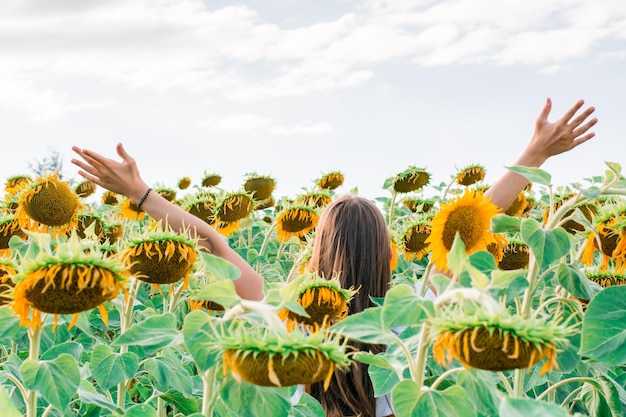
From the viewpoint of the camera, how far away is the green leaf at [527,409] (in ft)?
3.25

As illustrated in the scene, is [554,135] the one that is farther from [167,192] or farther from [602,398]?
[167,192]

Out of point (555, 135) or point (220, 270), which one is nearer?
point (220, 270)

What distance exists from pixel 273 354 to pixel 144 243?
89 centimetres

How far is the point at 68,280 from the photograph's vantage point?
1305mm

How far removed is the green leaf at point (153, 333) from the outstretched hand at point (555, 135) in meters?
1.49

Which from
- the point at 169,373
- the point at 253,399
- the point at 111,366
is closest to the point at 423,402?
the point at 253,399

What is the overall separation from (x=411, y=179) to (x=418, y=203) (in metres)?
0.75

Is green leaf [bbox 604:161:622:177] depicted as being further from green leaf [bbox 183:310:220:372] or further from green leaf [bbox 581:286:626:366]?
green leaf [bbox 183:310:220:372]

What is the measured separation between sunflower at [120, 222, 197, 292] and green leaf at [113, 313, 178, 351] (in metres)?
0.37

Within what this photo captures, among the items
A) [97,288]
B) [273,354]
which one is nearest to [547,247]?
[273,354]

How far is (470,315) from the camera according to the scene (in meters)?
1.05

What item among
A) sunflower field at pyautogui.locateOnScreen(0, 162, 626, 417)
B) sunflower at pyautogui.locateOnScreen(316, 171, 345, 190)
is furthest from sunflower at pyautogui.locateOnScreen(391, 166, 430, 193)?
sunflower field at pyautogui.locateOnScreen(0, 162, 626, 417)

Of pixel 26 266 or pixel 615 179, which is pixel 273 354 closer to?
pixel 26 266

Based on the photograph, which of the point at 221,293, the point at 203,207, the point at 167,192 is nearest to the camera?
the point at 221,293
